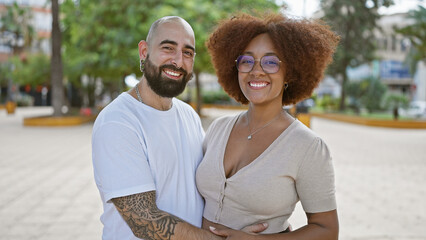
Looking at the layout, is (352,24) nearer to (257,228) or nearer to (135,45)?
(135,45)

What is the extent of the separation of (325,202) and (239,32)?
1032mm

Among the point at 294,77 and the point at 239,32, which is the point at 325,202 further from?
the point at 239,32

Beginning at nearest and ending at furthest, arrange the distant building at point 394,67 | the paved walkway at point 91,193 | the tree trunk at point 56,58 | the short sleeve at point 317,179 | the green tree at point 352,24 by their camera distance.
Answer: the short sleeve at point 317,179, the paved walkway at point 91,193, the tree trunk at point 56,58, the green tree at point 352,24, the distant building at point 394,67

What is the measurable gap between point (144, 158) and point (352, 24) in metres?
29.0

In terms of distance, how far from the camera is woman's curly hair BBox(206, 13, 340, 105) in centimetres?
220

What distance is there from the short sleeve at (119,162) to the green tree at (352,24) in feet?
89.3

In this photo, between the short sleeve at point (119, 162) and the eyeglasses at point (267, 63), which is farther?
the eyeglasses at point (267, 63)

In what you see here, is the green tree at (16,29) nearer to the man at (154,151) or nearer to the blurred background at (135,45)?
the blurred background at (135,45)

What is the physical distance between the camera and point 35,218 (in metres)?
5.42

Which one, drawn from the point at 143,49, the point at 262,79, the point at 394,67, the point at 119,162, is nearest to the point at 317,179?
the point at 262,79

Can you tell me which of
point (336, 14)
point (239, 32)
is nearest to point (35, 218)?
point (239, 32)

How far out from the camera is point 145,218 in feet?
6.40

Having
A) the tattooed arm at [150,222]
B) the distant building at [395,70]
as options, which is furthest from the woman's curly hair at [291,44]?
the distant building at [395,70]

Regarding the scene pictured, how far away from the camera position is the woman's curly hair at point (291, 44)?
220 cm
